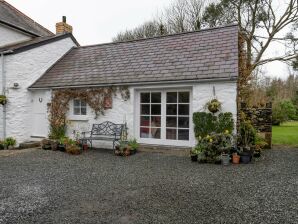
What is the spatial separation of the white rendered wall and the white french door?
794cm

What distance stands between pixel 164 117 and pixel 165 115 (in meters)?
0.09

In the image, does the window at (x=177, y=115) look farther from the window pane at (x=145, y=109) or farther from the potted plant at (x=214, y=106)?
the potted plant at (x=214, y=106)

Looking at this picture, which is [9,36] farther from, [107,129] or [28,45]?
[107,129]

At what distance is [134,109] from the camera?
9.02 m

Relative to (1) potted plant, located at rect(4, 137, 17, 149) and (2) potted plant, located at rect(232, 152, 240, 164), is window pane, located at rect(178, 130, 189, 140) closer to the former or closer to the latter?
(2) potted plant, located at rect(232, 152, 240, 164)

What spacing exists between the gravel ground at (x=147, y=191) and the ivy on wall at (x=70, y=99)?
8.63 ft

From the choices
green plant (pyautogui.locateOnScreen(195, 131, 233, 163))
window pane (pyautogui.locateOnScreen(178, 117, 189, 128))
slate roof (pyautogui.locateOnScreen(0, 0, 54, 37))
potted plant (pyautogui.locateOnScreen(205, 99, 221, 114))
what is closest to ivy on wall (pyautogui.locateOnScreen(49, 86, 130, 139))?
window pane (pyautogui.locateOnScreen(178, 117, 189, 128))

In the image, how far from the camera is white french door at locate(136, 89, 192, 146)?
846 cm

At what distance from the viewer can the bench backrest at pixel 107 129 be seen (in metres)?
8.99

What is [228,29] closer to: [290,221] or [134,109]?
[134,109]

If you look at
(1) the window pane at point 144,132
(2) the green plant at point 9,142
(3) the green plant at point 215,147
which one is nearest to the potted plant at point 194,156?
(3) the green plant at point 215,147

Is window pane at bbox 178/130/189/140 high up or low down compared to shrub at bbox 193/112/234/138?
down

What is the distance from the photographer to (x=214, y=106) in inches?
289

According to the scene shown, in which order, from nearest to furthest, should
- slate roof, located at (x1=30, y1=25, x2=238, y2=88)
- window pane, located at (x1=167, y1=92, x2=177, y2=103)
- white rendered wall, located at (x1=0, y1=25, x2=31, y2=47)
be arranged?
slate roof, located at (x1=30, y1=25, x2=238, y2=88), window pane, located at (x1=167, y1=92, x2=177, y2=103), white rendered wall, located at (x1=0, y1=25, x2=31, y2=47)
